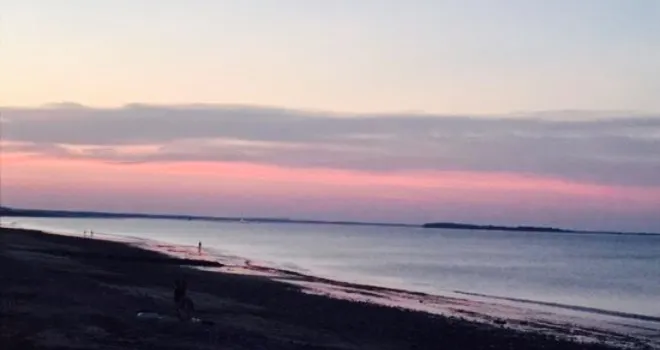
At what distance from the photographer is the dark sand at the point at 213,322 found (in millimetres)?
15672

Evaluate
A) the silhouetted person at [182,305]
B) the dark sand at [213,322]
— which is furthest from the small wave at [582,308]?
the silhouetted person at [182,305]

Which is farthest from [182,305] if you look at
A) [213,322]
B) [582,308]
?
[582,308]

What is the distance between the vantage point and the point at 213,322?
1964cm

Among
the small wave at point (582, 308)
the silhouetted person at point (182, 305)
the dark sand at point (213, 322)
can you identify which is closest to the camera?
the dark sand at point (213, 322)

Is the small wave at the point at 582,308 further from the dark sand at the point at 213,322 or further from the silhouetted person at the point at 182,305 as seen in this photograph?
the silhouetted person at the point at 182,305

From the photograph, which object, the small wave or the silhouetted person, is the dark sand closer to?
the silhouetted person

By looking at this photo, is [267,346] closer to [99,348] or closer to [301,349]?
[301,349]

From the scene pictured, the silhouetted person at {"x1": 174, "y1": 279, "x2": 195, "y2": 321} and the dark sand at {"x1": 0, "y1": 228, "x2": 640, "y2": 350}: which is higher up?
the silhouetted person at {"x1": 174, "y1": 279, "x2": 195, "y2": 321}

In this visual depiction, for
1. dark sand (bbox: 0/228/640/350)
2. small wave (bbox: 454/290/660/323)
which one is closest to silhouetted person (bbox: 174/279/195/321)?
dark sand (bbox: 0/228/640/350)

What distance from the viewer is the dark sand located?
1567 cm

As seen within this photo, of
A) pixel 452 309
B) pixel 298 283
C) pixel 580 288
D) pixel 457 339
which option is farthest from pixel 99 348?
pixel 580 288

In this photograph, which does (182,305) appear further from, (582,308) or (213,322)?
(582,308)

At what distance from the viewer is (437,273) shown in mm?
62719

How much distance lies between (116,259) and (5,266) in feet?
61.3
